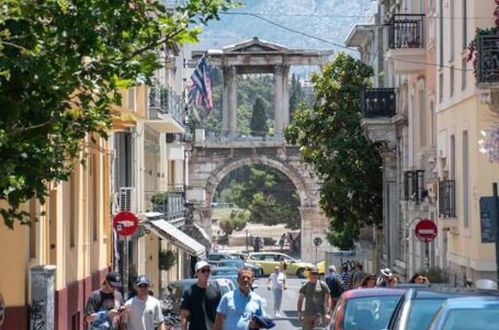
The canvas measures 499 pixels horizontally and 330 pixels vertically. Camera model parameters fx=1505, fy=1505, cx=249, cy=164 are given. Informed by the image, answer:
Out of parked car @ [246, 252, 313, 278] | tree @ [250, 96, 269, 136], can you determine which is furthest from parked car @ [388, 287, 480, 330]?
tree @ [250, 96, 269, 136]

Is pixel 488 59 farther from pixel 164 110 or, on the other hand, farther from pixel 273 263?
pixel 273 263

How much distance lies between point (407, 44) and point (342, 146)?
10.5 meters

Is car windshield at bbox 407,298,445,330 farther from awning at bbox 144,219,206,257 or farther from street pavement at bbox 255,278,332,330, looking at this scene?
awning at bbox 144,219,206,257

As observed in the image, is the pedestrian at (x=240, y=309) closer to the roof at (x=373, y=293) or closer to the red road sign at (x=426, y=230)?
the roof at (x=373, y=293)

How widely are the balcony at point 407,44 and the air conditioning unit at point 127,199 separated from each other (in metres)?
7.80

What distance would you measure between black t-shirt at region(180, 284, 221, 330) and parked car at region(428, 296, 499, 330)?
5.37 meters

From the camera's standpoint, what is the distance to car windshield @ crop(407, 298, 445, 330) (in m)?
14.3

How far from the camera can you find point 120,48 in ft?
45.8

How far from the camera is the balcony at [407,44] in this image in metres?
39.7

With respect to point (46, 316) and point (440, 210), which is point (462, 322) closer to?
point (46, 316)

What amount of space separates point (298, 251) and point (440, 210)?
72.4 metres

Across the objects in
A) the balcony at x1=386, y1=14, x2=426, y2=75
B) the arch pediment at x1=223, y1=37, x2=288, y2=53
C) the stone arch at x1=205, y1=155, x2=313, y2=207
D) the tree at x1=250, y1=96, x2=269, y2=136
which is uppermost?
the arch pediment at x1=223, y1=37, x2=288, y2=53

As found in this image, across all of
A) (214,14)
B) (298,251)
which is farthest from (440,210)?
(298,251)

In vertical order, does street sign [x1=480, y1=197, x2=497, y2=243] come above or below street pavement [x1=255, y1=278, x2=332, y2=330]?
above
